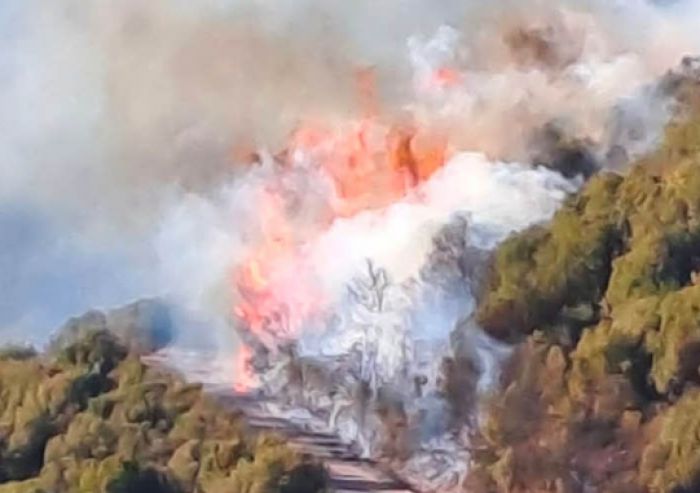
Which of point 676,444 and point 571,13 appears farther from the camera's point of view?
point 571,13

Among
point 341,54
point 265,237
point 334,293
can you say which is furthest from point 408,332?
point 341,54

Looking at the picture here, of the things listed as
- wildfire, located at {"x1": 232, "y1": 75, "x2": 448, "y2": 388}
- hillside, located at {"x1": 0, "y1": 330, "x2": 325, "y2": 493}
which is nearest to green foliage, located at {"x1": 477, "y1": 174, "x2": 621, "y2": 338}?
wildfire, located at {"x1": 232, "y1": 75, "x2": 448, "y2": 388}

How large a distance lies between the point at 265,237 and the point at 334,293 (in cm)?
62

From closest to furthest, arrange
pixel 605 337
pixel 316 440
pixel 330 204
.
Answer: pixel 605 337
pixel 316 440
pixel 330 204

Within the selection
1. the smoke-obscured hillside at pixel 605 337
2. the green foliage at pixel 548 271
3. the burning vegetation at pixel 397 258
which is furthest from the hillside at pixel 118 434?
the green foliage at pixel 548 271

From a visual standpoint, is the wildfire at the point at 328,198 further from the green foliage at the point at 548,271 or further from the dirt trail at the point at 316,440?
the green foliage at the point at 548,271

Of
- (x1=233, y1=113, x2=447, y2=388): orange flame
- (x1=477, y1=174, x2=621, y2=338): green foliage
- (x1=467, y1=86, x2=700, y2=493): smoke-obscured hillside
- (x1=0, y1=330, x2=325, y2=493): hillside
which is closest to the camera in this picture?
(x1=467, y1=86, x2=700, y2=493): smoke-obscured hillside

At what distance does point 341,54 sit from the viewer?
371 inches

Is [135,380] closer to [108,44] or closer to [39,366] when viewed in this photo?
[39,366]

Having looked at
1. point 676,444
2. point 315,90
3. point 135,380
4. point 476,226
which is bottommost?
point 676,444

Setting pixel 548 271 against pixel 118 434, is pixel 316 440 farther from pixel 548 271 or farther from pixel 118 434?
pixel 548 271

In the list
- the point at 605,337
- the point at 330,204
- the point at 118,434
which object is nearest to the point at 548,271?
the point at 605,337

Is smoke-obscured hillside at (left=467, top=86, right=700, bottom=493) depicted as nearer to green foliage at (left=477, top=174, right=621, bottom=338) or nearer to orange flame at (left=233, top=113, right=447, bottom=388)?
green foliage at (left=477, top=174, right=621, bottom=338)

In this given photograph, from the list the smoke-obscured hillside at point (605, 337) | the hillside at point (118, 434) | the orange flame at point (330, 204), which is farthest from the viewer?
the orange flame at point (330, 204)
